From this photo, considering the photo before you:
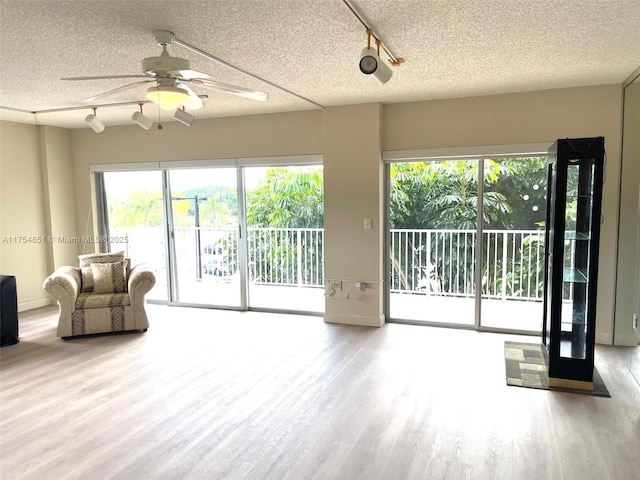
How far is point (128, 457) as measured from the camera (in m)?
Result: 2.45

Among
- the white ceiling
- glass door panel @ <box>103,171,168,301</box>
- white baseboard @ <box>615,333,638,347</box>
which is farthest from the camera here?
glass door panel @ <box>103,171,168,301</box>

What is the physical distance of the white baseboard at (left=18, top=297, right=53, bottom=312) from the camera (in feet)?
18.9

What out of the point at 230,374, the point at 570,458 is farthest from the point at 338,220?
the point at 570,458

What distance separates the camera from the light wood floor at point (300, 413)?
236 centimetres

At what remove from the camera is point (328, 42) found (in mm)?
2832

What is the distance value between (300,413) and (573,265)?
2228mm

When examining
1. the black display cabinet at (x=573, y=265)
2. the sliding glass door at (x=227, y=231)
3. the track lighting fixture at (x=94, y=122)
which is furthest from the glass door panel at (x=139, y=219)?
the black display cabinet at (x=573, y=265)

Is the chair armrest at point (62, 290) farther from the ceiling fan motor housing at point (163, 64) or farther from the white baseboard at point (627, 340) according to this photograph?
the white baseboard at point (627, 340)

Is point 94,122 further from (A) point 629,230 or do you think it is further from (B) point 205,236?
(A) point 629,230

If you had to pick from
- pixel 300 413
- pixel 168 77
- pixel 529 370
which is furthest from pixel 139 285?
pixel 529 370

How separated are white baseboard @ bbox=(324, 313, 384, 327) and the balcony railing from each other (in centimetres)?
57

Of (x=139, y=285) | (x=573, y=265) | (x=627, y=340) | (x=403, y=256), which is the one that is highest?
(x=573, y=265)

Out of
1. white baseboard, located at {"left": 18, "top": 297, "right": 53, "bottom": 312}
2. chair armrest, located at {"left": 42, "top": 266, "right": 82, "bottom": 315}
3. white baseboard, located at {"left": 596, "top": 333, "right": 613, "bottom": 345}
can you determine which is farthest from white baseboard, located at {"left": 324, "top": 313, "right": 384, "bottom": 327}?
white baseboard, located at {"left": 18, "top": 297, "right": 53, "bottom": 312}

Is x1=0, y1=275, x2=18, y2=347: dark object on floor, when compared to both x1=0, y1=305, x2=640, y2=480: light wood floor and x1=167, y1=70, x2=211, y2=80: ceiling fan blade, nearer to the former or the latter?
x1=0, y1=305, x2=640, y2=480: light wood floor
